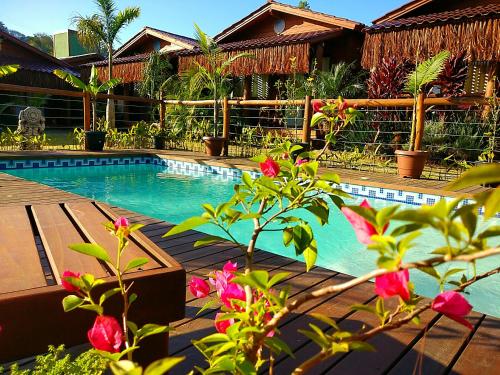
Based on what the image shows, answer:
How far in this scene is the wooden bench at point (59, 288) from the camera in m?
1.16

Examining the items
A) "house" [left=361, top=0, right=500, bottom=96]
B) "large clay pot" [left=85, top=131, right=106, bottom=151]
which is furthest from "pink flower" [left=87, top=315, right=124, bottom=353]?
"large clay pot" [left=85, top=131, right=106, bottom=151]

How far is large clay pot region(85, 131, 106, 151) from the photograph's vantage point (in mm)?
9320

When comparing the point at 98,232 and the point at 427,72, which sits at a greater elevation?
the point at 427,72

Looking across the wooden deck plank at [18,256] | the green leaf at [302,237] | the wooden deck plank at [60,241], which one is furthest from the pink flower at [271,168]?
the wooden deck plank at [18,256]

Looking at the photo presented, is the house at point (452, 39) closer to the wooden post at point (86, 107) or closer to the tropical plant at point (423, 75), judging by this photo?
the tropical plant at point (423, 75)

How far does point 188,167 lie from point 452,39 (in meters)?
5.98

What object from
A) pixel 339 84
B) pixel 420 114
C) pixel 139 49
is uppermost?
pixel 139 49

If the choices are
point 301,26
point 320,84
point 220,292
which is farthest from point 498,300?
point 301,26

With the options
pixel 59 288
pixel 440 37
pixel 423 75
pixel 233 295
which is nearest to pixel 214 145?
pixel 423 75

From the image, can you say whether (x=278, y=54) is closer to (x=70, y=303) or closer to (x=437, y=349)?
(x=437, y=349)

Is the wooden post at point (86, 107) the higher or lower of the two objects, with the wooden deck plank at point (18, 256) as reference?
higher

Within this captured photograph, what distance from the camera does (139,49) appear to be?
18.5 m

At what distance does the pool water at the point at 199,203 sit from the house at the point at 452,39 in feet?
14.1

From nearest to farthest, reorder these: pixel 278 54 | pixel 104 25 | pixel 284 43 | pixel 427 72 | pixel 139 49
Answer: pixel 427 72, pixel 284 43, pixel 278 54, pixel 104 25, pixel 139 49
